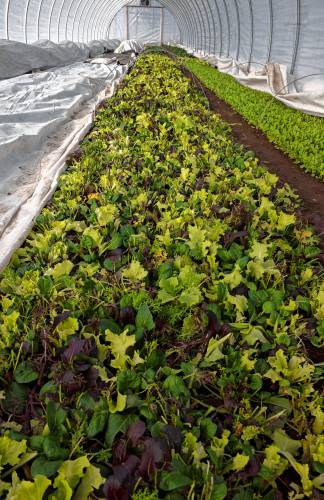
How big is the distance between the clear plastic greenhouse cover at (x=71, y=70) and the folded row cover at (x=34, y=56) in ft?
0.12

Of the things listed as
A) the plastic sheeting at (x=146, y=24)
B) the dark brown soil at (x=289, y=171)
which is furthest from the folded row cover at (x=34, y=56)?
the plastic sheeting at (x=146, y=24)

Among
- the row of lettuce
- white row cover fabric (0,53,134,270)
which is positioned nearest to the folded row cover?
white row cover fabric (0,53,134,270)

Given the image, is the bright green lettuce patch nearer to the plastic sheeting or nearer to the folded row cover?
the folded row cover

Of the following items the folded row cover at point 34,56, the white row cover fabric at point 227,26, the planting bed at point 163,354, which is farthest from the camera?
the folded row cover at point 34,56

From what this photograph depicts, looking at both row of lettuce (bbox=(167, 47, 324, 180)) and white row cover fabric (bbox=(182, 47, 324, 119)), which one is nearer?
row of lettuce (bbox=(167, 47, 324, 180))

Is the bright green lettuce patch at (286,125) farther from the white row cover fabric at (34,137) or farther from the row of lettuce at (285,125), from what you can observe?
the white row cover fabric at (34,137)

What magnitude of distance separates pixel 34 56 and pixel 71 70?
1.17m

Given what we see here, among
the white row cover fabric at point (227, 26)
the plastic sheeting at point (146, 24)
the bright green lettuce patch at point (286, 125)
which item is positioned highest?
the plastic sheeting at point (146, 24)

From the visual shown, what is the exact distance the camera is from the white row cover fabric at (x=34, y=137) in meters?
3.83

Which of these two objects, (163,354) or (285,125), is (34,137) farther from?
(163,354)

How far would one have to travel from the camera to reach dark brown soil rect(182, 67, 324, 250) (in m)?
4.41

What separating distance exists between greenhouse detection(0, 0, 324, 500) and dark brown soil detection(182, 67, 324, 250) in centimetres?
6

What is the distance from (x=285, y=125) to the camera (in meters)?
7.46

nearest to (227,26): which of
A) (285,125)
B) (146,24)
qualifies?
(285,125)
